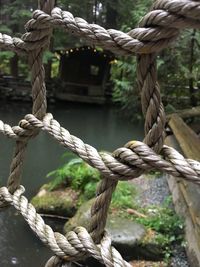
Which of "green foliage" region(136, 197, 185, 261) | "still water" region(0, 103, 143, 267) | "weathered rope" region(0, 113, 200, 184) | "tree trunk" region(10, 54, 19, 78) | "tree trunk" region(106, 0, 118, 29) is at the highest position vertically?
"tree trunk" region(106, 0, 118, 29)

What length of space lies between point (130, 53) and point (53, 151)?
A: 346 inches

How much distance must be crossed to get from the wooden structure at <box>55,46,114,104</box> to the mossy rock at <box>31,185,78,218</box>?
467 inches

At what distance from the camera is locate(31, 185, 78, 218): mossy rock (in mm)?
5859

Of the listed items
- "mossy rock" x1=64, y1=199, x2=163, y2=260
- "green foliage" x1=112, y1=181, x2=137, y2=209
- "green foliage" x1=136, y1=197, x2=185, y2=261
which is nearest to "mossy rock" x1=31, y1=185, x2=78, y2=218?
"green foliage" x1=112, y1=181, x2=137, y2=209

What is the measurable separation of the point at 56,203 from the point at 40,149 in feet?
12.8

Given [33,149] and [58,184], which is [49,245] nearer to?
[58,184]

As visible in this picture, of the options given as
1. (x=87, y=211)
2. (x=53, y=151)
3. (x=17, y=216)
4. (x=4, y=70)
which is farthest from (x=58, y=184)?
(x=4, y=70)

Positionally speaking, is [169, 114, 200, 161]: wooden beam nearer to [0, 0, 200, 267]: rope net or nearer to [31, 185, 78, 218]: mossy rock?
[31, 185, 78, 218]: mossy rock

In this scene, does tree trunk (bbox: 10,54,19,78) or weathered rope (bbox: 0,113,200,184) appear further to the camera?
tree trunk (bbox: 10,54,19,78)

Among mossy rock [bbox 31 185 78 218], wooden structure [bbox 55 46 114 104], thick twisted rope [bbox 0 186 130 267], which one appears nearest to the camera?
thick twisted rope [bbox 0 186 130 267]

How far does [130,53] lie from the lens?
0.87m

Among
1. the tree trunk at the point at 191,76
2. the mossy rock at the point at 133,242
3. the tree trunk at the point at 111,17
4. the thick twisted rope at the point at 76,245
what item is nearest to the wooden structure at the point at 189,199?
the mossy rock at the point at 133,242

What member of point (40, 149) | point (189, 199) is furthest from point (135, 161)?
point (40, 149)

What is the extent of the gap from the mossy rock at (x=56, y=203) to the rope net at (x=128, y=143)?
471 cm
